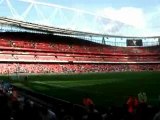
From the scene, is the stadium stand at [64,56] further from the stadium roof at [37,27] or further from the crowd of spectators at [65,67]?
the stadium roof at [37,27]

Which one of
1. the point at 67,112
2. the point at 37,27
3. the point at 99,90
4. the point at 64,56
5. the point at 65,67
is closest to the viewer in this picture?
the point at 67,112

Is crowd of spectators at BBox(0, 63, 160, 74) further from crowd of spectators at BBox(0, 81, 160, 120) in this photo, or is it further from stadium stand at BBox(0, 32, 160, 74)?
crowd of spectators at BBox(0, 81, 160, 120)

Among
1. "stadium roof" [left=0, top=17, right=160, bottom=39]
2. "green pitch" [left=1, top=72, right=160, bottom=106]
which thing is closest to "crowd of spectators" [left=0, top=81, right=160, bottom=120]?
"green pitch" [left=1, top=72, right=160, bottom=106]

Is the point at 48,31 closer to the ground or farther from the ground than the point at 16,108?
farther from the ground

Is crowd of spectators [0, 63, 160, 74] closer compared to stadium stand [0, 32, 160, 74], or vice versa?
crowd of spectators [0, 63, 160, 74]

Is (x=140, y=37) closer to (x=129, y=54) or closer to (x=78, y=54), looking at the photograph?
(x=129, y=54)

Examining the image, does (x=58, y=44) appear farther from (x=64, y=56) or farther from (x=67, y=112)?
(x=67, y=112)

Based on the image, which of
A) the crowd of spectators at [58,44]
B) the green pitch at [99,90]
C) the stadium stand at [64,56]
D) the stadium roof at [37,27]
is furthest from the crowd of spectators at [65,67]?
the green pitch at [99,90]

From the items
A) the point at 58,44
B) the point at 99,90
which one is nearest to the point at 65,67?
the point at 58,44

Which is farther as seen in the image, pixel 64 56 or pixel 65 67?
pixel 64 56

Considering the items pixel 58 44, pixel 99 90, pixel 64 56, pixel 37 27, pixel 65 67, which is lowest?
pixel 65 67

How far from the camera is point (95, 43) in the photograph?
4131 inches

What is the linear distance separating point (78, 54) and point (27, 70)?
74.5 ft

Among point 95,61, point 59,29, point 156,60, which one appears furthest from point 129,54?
point 59,29
